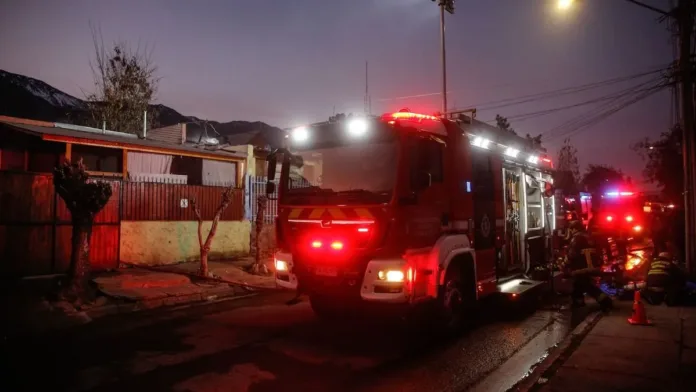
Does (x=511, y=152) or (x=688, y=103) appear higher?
(x=688, y=103)

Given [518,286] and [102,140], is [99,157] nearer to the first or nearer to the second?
[102,140]

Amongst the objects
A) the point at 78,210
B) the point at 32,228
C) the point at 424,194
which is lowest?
the point at 32,228

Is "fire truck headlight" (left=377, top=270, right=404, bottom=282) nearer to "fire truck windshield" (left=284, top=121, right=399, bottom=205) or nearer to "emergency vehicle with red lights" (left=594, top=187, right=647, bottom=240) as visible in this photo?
"fire truck windshield" (left=284, top=121, right=399, bottom=205)

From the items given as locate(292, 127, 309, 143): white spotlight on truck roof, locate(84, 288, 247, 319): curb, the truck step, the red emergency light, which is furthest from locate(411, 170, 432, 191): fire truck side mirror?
locate(84, 288, 247, 319): curb

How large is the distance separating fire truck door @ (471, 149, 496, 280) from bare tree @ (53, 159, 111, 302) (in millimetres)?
7005

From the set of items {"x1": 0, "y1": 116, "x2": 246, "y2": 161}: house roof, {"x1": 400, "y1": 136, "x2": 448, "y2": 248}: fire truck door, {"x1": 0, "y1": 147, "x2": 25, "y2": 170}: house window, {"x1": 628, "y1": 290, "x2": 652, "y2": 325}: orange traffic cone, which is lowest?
{"x1": 628, "y1": 290, "x2": 652, "y2": 325}: orange traffic cone

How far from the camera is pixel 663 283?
28.3 ft

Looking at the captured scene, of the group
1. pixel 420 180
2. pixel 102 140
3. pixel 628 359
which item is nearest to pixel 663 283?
pixel 628 359

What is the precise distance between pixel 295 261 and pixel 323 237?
63cm

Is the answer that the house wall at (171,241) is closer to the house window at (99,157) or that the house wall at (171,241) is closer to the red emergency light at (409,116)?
the house window at (99,157)

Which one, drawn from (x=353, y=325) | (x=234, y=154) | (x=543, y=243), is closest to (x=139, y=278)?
(x=353, y=325)

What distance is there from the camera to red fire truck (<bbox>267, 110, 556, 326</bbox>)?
6.12m

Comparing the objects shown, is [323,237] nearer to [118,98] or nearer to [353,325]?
[353,325]

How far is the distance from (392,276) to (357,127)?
2102 millimetres
